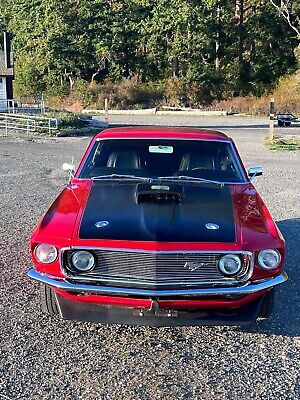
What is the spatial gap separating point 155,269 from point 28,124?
21.7 meters

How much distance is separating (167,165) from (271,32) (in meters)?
58.2

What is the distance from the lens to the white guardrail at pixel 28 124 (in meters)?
24.5

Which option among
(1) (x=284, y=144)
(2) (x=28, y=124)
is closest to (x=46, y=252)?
(1) (x=284, y=144)

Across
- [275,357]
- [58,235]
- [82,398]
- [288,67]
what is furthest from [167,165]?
[288,67]

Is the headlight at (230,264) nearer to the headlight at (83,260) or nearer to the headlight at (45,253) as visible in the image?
the headlight at (83,260)

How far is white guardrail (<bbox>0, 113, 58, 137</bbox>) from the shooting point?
2450cm

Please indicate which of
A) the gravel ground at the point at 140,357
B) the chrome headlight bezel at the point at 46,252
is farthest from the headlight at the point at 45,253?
the gravel ground at the point at 140,357

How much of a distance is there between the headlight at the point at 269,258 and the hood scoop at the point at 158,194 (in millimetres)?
879

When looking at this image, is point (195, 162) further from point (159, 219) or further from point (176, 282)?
point (176, 282)

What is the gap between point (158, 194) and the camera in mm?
4684

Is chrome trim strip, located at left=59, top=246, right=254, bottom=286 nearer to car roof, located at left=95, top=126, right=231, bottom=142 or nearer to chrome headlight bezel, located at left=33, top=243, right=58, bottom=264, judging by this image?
chrome headlight bezel, located at left=33, top=243, right=58, bottom=264

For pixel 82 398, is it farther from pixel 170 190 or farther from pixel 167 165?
pixel 167 165

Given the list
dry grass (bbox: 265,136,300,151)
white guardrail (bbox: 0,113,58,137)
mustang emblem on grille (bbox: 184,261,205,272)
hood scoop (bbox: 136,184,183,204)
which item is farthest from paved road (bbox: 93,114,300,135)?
mustang emblem on grille (bbox: 184,261,205,272)

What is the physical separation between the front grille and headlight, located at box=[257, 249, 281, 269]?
0.37ft
